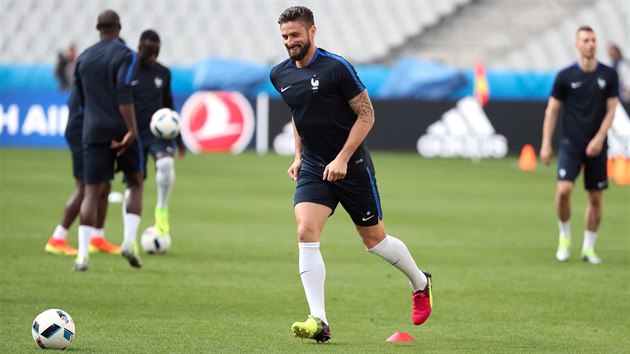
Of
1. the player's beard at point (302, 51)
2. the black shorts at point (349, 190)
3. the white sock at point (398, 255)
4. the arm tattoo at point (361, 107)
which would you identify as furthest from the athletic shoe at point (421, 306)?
the player's beard at point (302, 51)

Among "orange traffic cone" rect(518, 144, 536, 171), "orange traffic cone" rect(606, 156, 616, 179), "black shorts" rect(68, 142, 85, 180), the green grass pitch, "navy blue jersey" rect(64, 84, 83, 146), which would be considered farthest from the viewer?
"orange traffic cone" rect(518, 144, 536, 171)

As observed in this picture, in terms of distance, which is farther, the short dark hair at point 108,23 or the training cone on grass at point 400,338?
the short dark hair at point 108,23

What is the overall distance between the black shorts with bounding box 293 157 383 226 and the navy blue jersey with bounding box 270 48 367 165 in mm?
80

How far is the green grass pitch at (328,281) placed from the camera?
8148mm

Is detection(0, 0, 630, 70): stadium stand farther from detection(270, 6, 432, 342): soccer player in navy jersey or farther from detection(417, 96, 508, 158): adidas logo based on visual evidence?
detection(270, 6, 432, 342): soccer player in navy jersey

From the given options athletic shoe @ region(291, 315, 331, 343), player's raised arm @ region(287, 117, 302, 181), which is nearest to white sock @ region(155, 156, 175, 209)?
player's raised arm @ region(287, 117, 302, 181)

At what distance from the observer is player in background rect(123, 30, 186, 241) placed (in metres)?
13.1

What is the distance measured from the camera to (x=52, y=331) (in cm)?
733

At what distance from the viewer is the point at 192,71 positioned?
→ 32.8 meters

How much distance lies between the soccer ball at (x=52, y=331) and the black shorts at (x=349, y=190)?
5.49ft

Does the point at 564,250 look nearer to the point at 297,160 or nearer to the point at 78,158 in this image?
the point at 78,158

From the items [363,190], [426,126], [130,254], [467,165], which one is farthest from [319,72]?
[426,126]

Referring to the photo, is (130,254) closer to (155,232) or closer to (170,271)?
(170,271)

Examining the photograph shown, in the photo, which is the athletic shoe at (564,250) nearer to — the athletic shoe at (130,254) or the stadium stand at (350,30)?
the athletic shoe at (130,254)
